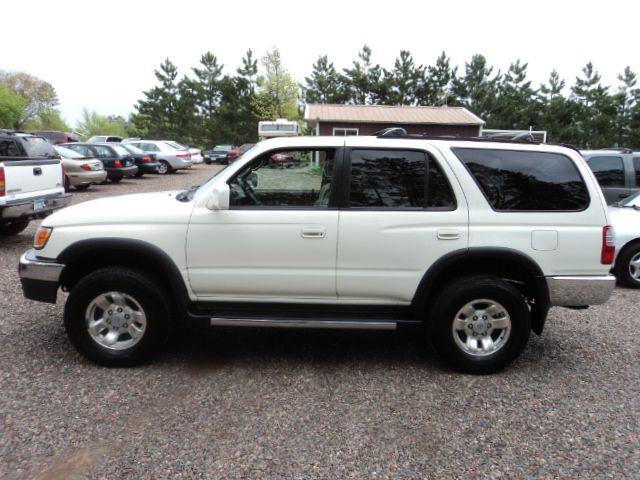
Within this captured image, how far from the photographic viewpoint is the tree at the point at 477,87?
49.8 meters

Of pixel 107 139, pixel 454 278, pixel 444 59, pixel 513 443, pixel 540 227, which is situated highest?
pixel 444 59

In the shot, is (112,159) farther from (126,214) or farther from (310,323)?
(310,323)

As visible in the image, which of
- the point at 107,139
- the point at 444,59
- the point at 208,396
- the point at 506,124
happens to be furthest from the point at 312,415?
the point at 444,59

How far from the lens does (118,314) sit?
392 centimetres

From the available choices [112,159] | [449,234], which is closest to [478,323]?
[449,234]

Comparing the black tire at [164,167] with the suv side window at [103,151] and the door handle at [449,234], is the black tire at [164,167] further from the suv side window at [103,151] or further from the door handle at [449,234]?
the door handle at [449,234]

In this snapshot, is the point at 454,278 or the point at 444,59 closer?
the point at 454,278

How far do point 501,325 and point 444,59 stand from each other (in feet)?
175

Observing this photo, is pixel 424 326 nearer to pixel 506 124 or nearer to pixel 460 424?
pixel 460 424

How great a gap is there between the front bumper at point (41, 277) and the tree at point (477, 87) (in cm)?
5015

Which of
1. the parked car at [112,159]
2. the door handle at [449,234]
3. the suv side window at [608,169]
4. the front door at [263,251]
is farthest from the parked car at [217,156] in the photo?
the door handle at [449,234]

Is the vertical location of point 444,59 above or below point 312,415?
above

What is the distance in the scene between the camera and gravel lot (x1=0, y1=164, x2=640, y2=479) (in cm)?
284

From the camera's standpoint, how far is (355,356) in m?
4.32
